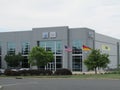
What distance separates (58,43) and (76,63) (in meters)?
7.02

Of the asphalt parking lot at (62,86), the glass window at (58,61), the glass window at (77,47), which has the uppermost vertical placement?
the glass window at (77,47)

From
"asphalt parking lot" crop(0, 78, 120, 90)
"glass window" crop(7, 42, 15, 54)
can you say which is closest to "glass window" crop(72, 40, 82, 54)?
"glass window" crop(7, 42, 15, 54)

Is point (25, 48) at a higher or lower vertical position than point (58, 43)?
lower

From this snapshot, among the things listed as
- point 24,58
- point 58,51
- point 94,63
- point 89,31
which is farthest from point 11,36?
point 94,63

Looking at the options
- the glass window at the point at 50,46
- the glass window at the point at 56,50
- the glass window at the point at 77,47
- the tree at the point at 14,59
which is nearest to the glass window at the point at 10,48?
the tree at the point at 14,59

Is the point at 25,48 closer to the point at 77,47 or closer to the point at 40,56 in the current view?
the point at 77,47

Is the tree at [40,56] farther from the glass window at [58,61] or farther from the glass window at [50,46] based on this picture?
the glass window at [50,46]

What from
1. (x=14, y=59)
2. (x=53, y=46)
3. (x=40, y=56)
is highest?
(x=53, y=46)

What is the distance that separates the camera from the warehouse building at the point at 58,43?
266 ft

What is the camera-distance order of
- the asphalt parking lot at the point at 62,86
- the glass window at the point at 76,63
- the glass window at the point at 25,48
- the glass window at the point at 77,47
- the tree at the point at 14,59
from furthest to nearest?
the glass window at the point at 25,48
the tree at the point at 14,59
the glass window at the point at 77,47
the glass window at the point at 76,63
the asphalt parking lot at the point at 62,86

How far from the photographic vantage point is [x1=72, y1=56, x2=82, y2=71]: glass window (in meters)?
80.4

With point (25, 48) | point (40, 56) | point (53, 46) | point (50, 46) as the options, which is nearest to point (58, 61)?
point (53, 46)

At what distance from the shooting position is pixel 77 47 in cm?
8119

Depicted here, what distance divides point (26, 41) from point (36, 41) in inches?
147
